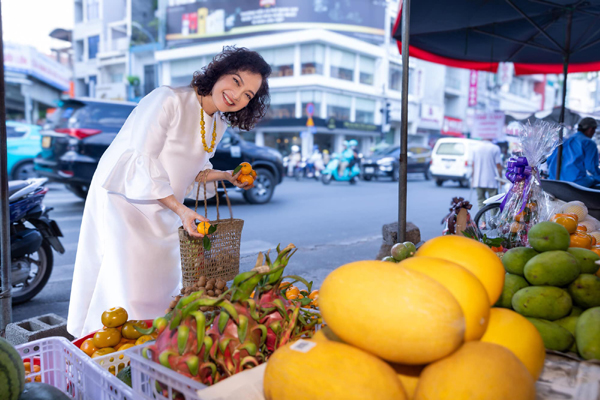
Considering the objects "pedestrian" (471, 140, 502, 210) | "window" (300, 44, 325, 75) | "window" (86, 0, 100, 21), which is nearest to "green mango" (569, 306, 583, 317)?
"pedestrian" (471, 140, 502, 210)

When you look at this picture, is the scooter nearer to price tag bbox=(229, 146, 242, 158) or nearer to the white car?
the white car

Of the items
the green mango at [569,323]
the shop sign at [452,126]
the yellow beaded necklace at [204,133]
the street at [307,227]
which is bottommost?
the street at [307,227]

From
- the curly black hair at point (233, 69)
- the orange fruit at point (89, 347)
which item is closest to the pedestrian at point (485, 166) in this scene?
the curly black hair at point (233, 69)

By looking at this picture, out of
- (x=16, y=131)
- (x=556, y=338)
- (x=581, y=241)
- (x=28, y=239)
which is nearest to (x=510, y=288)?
(x=556, y=338)

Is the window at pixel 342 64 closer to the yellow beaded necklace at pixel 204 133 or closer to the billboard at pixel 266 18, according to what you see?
the billboard at pixel 266 18

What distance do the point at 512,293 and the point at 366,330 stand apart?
78cm

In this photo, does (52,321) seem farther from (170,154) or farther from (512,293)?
(512,293)

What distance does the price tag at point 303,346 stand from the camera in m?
0.93

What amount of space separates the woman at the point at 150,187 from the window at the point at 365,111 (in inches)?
1259

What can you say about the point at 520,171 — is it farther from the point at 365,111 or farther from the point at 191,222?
the point at 365,111

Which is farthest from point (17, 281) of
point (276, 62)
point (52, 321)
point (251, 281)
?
point (276, 62)

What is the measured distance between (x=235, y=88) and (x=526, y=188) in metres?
2.11

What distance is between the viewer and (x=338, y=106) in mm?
32094

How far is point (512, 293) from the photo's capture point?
1.45 m
